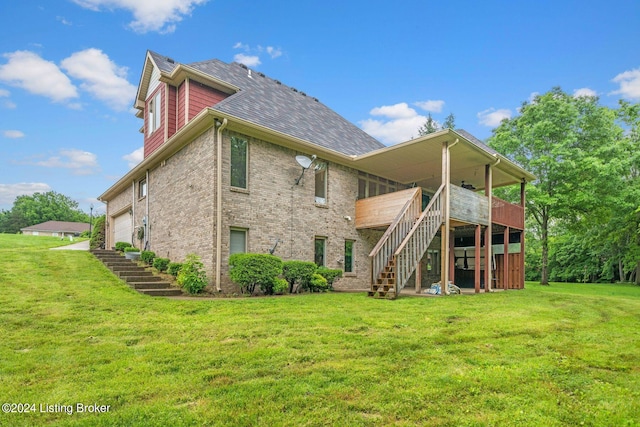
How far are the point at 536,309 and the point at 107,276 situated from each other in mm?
11550

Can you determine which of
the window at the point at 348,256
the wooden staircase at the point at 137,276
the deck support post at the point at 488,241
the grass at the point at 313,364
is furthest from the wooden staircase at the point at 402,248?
the wooden staircase at the point at 137,276

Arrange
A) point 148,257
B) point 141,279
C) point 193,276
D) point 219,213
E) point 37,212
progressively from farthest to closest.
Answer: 1. point 37,212
2. point 148,257
3. point 141,279
4. point 219,213
5. point 193,276

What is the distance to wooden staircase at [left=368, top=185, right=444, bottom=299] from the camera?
9.86m

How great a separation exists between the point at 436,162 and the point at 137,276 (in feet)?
35.2

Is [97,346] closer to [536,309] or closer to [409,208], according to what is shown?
[536,309]

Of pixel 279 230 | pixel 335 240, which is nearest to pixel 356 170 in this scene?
pixel 335 240

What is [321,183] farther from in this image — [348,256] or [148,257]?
[148,257]

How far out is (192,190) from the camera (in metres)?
11.2

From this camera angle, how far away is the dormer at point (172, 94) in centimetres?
1258

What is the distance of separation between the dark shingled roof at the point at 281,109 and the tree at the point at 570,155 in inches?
380

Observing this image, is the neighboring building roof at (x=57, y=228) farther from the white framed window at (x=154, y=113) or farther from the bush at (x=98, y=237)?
the white framed window at (x=154, y=113)

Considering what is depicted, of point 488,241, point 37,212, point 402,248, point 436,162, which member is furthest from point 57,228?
point 488,241

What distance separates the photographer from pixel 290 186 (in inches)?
471

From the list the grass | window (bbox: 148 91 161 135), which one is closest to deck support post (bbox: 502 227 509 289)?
the grass
